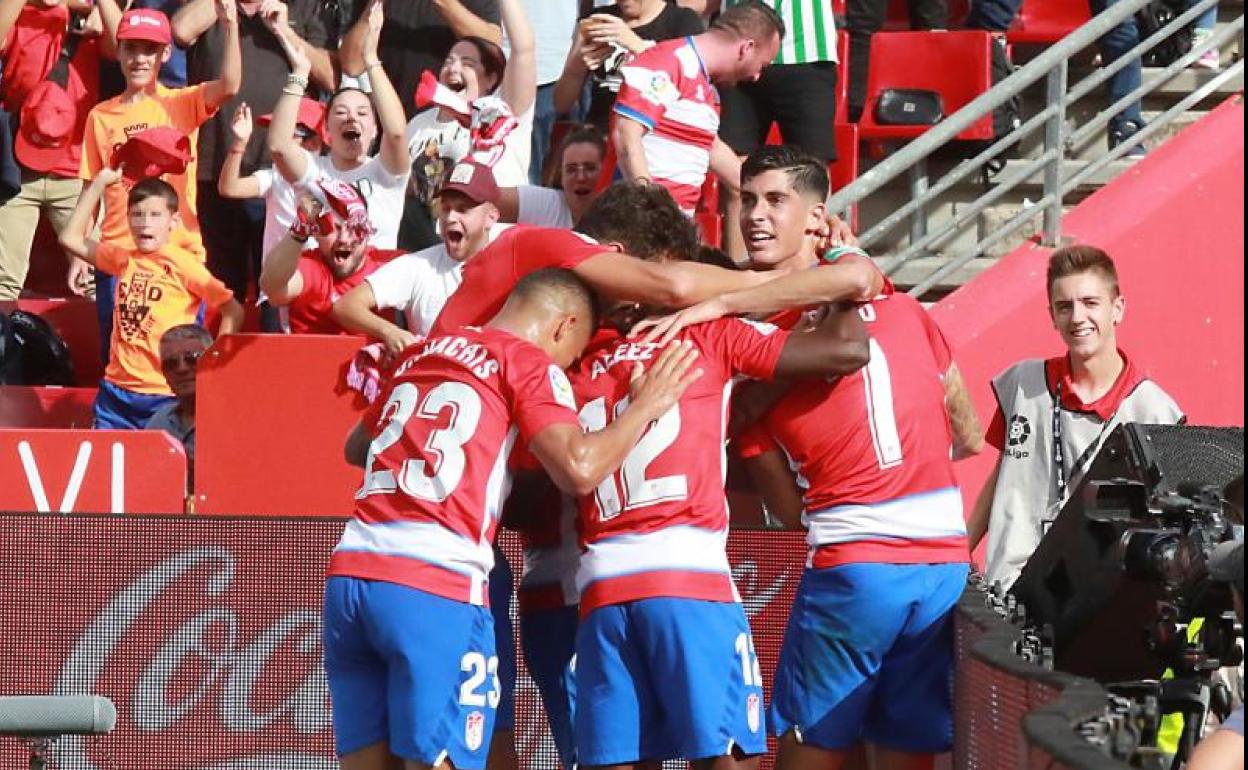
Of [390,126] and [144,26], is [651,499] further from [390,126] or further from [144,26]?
[144,26]

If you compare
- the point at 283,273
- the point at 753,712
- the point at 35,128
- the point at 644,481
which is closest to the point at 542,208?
the point at 283,273

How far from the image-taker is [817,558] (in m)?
6.26

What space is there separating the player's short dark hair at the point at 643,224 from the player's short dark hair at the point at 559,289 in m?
0.29

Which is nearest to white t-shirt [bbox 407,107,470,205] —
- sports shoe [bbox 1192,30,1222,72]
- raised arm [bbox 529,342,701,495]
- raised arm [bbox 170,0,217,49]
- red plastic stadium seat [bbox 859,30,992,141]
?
raised arm [bbox 170,0,217,49]

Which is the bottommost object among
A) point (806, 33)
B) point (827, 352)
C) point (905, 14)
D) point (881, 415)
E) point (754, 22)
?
point (881, 415)

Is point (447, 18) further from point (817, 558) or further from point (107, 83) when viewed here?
point (817, 558)

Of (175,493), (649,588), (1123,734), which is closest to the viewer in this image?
(1123,734)

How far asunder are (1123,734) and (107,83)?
342 inches

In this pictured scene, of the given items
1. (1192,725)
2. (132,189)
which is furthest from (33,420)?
(1192,725)

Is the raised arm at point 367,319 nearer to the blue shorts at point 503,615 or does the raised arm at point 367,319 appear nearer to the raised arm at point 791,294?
the blue shorts at point 503,615

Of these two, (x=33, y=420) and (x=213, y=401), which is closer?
(x=213, y=401)

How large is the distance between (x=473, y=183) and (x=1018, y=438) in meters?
2.40

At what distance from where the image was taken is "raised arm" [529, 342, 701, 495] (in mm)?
5617

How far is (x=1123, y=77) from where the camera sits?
1095 cm
